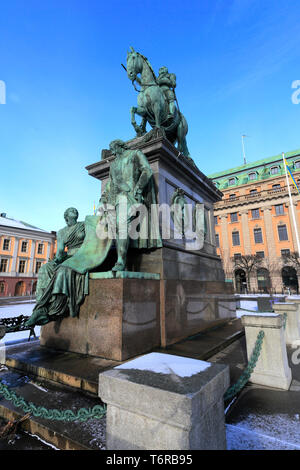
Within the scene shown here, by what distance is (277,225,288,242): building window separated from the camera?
131ft

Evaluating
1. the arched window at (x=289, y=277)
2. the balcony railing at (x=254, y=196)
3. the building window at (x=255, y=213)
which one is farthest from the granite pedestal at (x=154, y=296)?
the building window at (x=255, y=213)

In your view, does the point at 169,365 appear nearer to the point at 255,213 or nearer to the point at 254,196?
the point at 255,213

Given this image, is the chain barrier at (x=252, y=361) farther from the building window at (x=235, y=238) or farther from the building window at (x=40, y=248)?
the building window at (x=40, y=248)

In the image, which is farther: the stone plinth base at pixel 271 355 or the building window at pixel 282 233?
the building window at pixel 282 233

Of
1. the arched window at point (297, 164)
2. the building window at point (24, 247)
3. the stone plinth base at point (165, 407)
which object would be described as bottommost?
the stone plinth base at point (165, 407)

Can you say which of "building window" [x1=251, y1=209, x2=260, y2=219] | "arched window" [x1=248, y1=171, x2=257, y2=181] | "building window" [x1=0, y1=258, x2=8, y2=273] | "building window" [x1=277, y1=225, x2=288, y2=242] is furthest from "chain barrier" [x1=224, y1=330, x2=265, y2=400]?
"arched window" [x1=248, y1=171, x2=257, y2=181]

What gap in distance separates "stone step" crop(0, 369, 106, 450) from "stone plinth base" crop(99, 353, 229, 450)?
842 mm

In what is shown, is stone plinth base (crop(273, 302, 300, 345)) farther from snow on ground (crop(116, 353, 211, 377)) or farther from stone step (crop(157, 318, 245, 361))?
snow on ground (crop(116, 353, 211, 377))

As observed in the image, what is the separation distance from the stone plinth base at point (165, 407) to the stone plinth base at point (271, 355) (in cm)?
233

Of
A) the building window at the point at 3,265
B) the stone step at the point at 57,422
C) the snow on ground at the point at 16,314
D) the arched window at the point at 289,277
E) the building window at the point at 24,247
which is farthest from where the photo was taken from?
the building window at the point at 24,247

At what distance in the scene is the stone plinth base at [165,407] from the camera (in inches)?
50.4

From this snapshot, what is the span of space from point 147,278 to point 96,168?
4.06m

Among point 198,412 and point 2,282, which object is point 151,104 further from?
point 2,282
